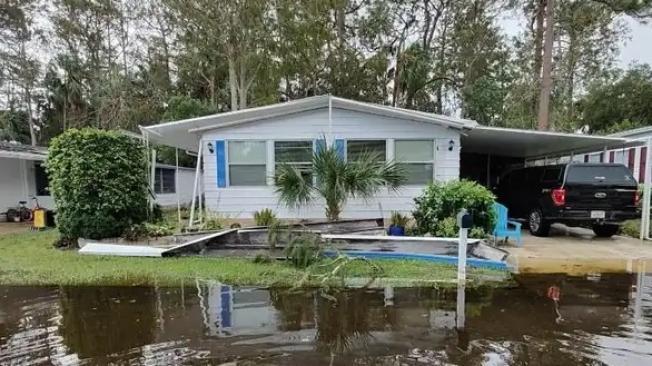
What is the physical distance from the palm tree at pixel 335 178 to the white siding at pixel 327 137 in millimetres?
1564

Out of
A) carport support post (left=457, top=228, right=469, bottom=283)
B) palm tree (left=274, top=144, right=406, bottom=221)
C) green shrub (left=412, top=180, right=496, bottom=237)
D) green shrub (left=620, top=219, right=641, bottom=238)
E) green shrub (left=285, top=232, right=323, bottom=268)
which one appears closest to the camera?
carport support post (left=457, top=228, right=469, bottom=283)

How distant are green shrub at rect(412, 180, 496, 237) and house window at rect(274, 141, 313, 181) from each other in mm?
3496

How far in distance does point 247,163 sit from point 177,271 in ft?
15.1

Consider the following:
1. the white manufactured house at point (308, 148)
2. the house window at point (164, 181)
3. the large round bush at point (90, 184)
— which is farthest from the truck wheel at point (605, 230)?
the house window at point (164, 181)

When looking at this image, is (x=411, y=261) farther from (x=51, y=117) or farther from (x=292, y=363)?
(x=51, y=117)

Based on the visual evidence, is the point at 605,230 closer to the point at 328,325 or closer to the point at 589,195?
the point at 589,195

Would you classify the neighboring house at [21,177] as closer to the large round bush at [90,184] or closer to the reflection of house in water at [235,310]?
the large round bush at [90,184]

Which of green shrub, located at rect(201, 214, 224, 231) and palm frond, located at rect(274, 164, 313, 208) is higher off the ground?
palm frond, located at rect(274, 164, 313, 208)

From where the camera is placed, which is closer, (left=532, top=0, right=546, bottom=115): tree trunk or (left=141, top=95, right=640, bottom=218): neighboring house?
(left=141, top=95, right=640, bottom=218): neighboring house

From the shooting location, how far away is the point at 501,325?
13.9 ft

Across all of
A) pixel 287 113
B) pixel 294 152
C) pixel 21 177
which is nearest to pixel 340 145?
pixel 294 152

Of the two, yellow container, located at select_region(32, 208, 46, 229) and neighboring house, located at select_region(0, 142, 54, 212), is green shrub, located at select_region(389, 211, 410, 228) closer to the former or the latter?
yellow container, located at select_region(32, 208, 46, 229)

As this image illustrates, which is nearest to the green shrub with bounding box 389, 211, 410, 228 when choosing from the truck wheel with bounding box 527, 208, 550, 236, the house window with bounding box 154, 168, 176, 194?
the truck wheel with bounding box 527, 208, 550, 236

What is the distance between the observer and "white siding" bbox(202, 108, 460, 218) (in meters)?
10.2
